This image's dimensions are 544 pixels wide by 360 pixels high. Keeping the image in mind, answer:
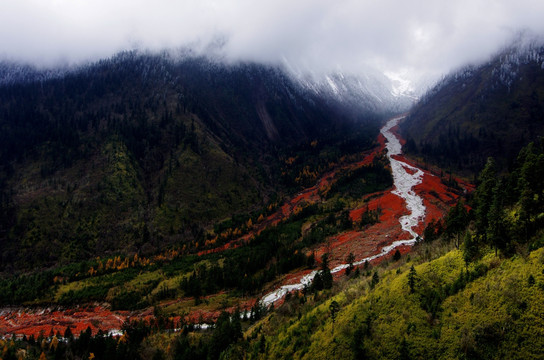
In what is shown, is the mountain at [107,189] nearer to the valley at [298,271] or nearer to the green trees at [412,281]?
the valley at [298,271]

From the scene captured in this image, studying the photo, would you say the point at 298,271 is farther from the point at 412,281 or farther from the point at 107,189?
the point at 107,189

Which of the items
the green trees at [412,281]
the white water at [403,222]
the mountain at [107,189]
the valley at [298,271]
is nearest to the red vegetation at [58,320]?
the valley at [298,271]

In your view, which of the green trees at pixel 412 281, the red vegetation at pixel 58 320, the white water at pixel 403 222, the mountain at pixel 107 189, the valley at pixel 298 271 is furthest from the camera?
the mountain at pixel 107 189

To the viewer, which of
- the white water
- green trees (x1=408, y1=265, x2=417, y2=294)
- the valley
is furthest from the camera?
the valley

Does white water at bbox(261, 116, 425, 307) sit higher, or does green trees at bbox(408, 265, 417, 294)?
green trees at bbox(408, 265, 417, 294)

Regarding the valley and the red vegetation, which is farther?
the red vegetation

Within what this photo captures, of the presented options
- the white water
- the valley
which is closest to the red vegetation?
the valley

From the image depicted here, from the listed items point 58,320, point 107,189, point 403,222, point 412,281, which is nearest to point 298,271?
point 403,222

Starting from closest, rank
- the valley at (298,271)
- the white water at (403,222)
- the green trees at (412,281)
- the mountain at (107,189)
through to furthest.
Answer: the green trees at (412,281) → the white water at (403,222) → the valley at (298,271) → the mountain at (107,189)

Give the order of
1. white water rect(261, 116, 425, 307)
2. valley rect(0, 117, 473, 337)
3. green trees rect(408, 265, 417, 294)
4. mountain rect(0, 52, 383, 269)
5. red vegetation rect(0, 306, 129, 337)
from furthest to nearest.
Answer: mountain rect(0, 52, 383, 269) < red vegetation rect(0, 306, 129, 337) < valley rect(0, 117, 473, 337) < white water rect(261, 116, 425, 307) < green trees rect(408, 265, 417, 294)

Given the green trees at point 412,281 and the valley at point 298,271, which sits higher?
the green trees at point 412,281

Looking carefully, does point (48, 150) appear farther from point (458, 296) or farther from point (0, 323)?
point (458, 296)

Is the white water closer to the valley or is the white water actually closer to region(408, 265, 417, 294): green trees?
the valley

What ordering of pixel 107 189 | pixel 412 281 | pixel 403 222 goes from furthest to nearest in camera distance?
pixel 107 189
pixel 403 222
pixel 412 281
